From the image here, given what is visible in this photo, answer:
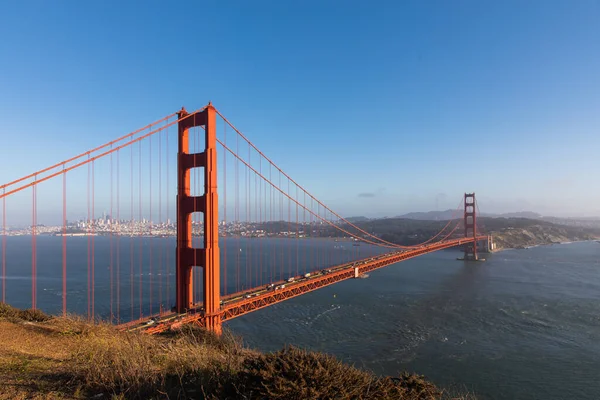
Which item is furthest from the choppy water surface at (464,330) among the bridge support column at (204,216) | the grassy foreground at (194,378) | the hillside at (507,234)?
the hillside at (507,234)

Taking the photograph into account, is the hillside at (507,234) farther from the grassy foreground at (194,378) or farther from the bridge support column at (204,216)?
the grassy foreground at (194,378)

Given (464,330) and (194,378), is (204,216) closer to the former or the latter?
(194,378)

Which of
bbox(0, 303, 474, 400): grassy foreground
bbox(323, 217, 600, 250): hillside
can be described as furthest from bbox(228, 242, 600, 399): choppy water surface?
bbox(323, 217, 600, 250): hillside

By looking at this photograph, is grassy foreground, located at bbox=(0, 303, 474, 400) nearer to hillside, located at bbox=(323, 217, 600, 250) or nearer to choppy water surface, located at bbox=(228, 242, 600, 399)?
choppy water surface, located at bbox=(228, 242, 600, 399)

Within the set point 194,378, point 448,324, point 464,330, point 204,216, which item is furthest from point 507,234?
point 194,378

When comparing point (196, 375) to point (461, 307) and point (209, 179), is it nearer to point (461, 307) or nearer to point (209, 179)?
point (209, 179)

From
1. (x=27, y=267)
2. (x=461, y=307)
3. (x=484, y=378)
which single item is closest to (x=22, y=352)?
(x=484, y=378)
